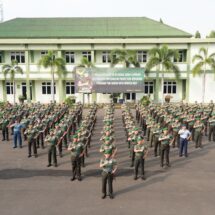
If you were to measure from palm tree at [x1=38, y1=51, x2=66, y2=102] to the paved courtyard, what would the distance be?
63.7 feet

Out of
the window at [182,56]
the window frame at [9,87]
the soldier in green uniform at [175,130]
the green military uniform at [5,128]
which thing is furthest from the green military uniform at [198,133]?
the window frame at [9,87]

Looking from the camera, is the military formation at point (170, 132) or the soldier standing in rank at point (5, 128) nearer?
the military formation at point (170, 132)

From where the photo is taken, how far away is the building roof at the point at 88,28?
36.1 meters

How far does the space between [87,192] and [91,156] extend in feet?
13.5

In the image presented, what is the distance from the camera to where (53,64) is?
30641mm

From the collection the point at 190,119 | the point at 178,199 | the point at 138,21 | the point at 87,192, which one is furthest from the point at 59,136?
the point at 138,21

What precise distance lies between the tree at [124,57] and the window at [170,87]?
5502 millimetres

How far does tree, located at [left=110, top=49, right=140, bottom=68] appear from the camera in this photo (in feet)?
99.7

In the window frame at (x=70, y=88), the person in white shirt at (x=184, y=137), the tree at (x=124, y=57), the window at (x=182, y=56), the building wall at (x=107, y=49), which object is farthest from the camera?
the window frame at (x=70, y=88)

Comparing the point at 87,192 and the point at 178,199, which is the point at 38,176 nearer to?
the point at 87,192

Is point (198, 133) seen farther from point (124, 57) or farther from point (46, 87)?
point (46, 87)

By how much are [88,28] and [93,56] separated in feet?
25.7

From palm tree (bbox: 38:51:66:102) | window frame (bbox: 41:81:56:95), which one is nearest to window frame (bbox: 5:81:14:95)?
window frame (bbox: 41:81:56:95)

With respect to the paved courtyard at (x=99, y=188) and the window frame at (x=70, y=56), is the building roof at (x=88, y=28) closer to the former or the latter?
the window frame at (x=70, y=56)
